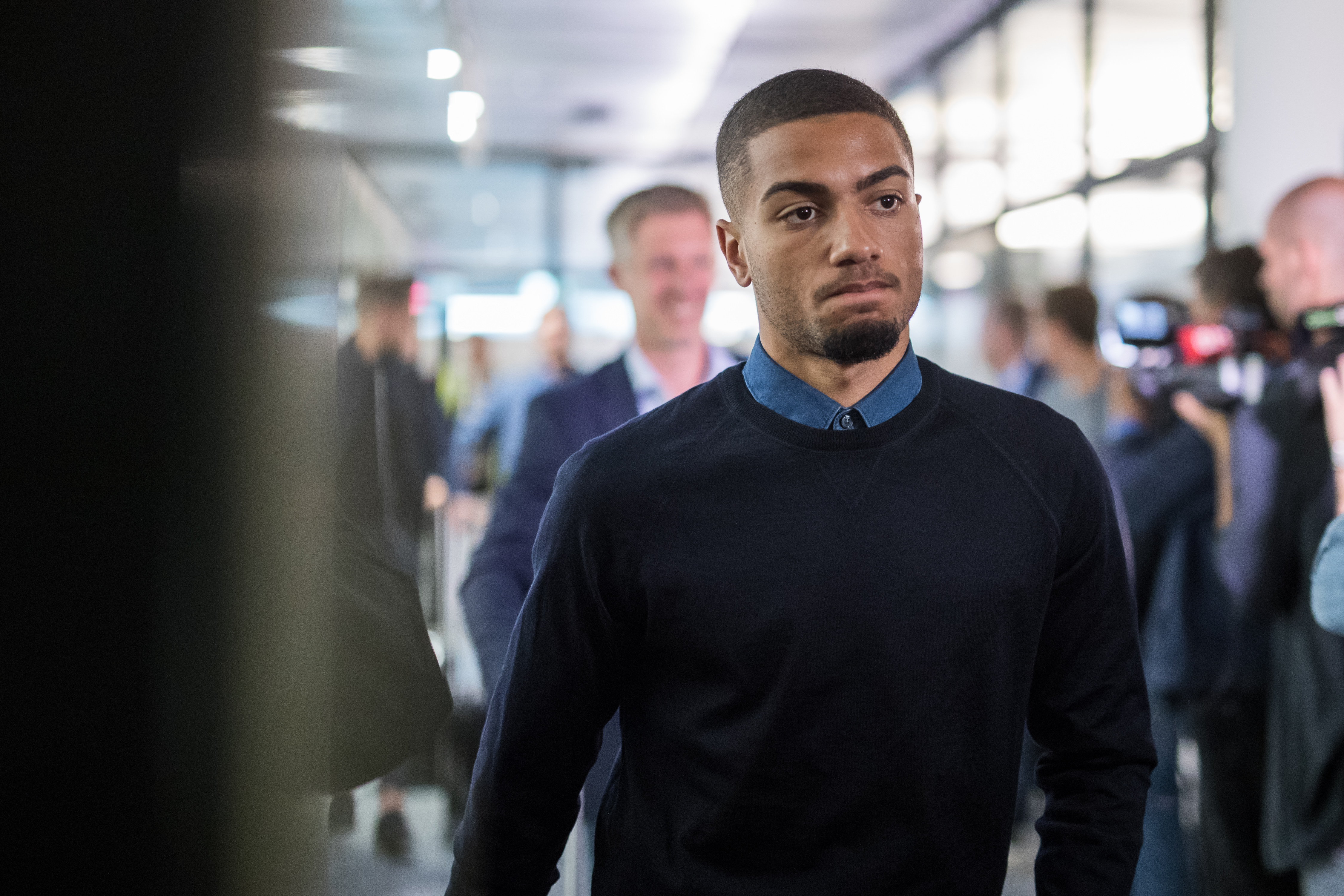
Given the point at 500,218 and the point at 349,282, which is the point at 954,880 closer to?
the point at 349,282

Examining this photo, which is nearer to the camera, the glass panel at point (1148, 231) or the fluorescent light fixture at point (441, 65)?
the fluorescent light fixture at point (441, 65)

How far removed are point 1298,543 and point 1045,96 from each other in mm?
2765

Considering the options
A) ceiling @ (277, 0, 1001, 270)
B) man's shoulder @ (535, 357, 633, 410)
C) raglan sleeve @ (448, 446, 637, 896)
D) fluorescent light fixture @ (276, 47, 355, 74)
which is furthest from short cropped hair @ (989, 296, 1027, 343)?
fluorescent light fixture @ (276, 47, 355, 74)

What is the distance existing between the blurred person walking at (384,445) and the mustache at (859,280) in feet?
1.28

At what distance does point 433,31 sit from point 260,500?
0.54 meters

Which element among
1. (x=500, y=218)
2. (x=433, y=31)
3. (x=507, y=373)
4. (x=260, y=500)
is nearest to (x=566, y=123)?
(x=500, y=218)

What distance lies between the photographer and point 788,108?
793 mm

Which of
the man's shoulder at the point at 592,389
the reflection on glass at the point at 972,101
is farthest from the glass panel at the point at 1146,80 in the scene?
the man's shoulder at the point at 592,389

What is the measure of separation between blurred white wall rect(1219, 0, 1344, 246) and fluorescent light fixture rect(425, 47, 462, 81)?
219 cm

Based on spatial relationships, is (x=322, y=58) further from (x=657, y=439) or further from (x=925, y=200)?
(x=925, y=200)

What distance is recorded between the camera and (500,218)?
6.86 m

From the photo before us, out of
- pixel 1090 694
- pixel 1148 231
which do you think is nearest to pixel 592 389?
pixel 1090 694

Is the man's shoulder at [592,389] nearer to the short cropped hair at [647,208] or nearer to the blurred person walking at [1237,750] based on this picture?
the short cropped hair at [647,208]

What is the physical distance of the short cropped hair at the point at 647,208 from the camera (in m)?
Answer: 1.37
